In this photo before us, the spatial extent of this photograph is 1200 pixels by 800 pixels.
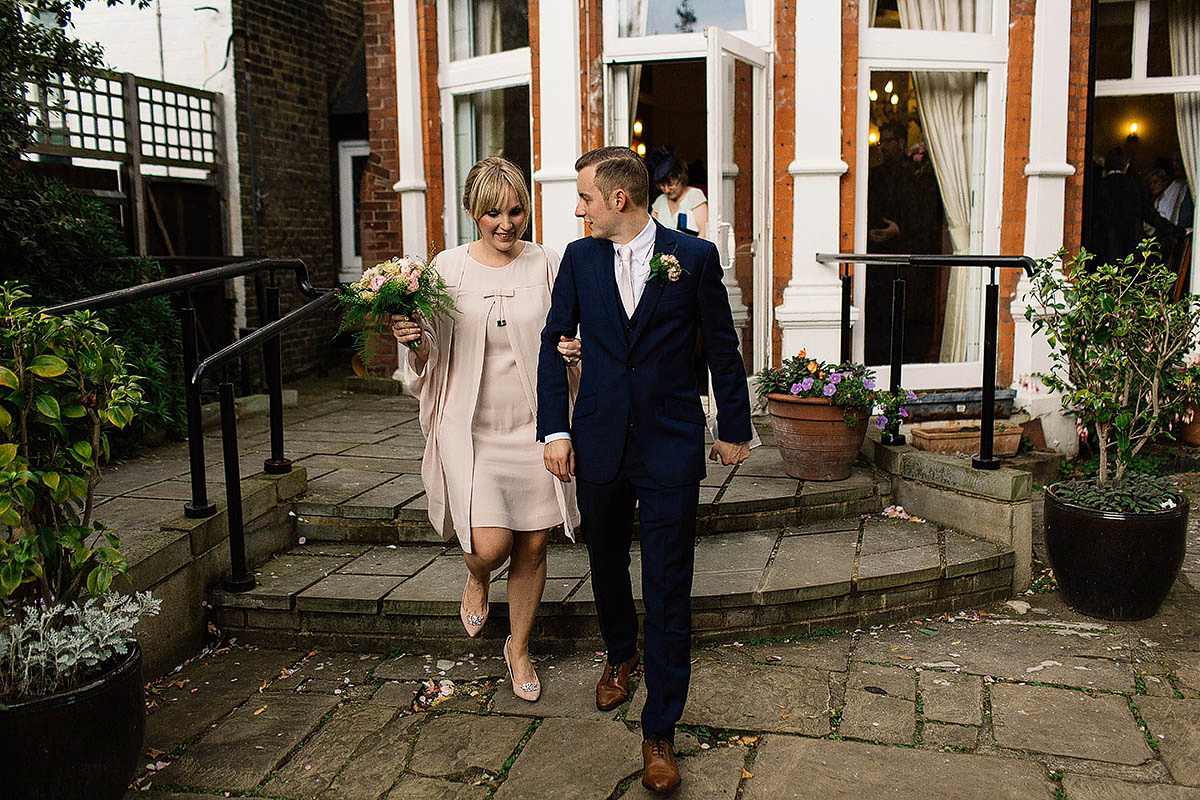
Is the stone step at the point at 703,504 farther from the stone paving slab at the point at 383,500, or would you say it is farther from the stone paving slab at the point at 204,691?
the stone paving slab at the point at 204,691

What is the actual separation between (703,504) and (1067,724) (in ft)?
6.19

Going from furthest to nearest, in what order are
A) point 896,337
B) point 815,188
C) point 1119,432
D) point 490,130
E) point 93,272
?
point 490,130 < point 815,188 < point 93,272 < point 896,337 < point 1119,432

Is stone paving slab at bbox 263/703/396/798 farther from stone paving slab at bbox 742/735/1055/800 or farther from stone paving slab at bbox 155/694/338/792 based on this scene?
stone paving slab at bbox 742/735/1055/800

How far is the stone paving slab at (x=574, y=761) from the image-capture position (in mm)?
3084

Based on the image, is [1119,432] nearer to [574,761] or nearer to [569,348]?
[569,348]

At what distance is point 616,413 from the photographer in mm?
3158

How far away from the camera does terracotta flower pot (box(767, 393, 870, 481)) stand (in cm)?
515

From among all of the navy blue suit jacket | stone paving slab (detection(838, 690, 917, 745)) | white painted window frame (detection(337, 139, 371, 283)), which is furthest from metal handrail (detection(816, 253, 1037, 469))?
white painted window frame (detection(337, 139, 371, 283))

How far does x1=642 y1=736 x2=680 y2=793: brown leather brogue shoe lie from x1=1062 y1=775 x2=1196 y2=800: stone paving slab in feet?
3.86

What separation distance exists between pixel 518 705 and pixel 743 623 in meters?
1.02

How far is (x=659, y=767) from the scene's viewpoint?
119 inches

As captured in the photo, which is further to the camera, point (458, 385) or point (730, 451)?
point (458, 385)

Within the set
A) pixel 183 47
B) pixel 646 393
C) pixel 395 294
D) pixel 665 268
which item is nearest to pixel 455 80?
pixel 183 47

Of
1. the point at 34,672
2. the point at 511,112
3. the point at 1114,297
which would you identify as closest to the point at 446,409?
the point at 34,672
